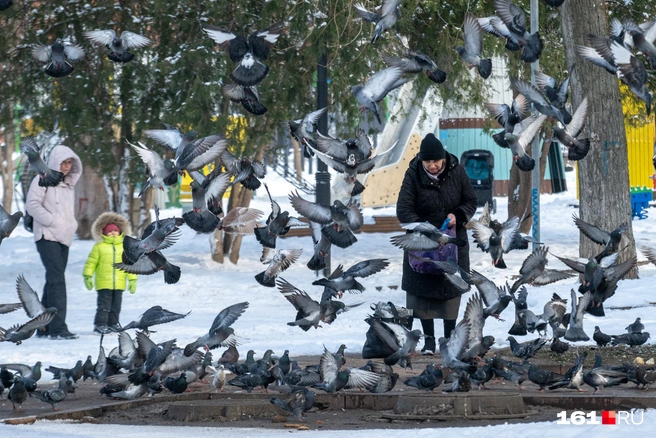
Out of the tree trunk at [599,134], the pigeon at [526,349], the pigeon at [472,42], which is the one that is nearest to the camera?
the pigeon at [526,349]

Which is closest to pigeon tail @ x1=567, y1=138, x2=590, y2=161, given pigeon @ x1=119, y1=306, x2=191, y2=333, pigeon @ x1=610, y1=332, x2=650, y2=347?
pigeon @ x1=610, y1=332, x2=650, y2=347

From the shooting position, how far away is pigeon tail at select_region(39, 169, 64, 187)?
1005 centimetres

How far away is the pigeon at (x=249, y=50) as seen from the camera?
28.9 ft

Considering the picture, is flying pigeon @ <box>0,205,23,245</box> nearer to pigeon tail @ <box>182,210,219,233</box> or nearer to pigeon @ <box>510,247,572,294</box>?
pigeon tail @ <box>182,210,219,233</box>

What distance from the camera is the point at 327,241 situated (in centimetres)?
877

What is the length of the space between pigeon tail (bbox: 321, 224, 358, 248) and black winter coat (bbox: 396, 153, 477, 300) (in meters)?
0.45

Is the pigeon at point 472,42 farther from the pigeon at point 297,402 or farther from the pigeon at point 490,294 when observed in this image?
the pigeon at point 297,402

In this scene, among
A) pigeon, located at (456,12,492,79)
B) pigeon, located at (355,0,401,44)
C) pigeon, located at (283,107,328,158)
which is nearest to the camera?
pigeon, located at (283,107,328,158)

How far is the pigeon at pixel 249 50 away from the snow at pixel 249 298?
2.34 metres

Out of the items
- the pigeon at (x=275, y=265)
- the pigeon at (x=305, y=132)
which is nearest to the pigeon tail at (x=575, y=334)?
the pigeon at (x=275, y=265)

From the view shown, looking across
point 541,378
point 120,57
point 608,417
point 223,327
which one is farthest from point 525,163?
point 120,57

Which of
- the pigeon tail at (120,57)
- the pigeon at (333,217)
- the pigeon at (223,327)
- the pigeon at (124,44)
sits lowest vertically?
the pigeon at (223,327)

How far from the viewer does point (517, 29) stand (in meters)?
9.73

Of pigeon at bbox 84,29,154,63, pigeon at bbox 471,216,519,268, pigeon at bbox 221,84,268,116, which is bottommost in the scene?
pigeon at bbox 471,216,519,268
